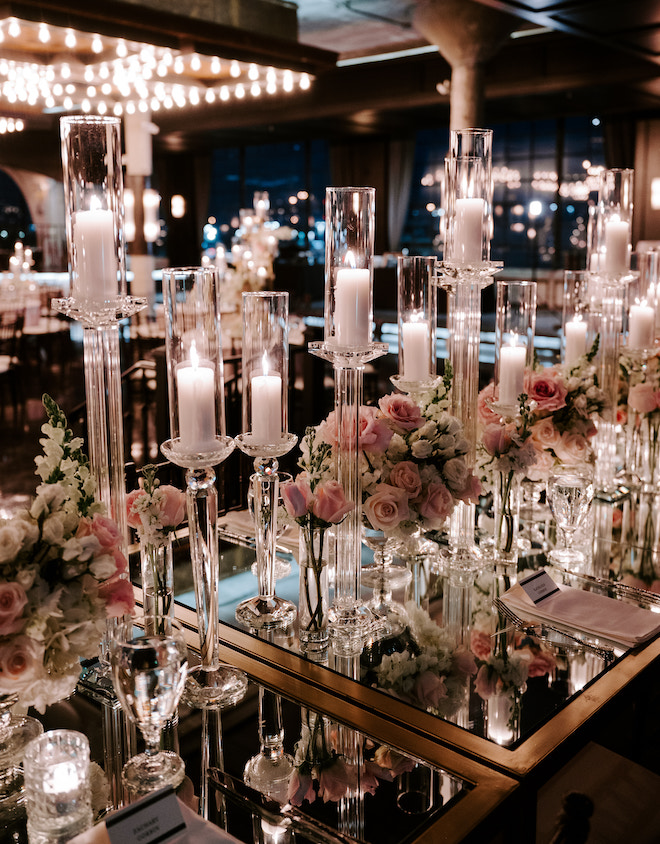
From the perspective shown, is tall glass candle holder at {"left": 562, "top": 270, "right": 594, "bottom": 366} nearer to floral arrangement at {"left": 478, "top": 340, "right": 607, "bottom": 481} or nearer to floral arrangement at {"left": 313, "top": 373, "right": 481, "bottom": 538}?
floral arrangement at {"left": 478, "top": 340, "right": 607, "bottom": 481}

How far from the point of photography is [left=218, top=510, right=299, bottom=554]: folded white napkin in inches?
75.6

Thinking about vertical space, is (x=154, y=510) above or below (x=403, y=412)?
below

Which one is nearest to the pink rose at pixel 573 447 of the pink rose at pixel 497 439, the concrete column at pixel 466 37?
the pink rose at pixel 497 439

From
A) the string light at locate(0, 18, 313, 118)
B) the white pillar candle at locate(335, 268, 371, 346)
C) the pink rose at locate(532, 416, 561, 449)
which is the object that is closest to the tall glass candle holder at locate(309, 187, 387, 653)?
the white pillar candle at locate(335, 268, 371, 346)

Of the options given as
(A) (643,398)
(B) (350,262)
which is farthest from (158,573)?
(A) (643,398)

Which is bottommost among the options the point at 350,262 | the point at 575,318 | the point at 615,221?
the point at 575,318

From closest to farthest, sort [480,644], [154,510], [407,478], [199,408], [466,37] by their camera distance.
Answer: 1. [199,408]
2. [154,510]
3. [480,644]
4. [407,478]
5. [466,37]

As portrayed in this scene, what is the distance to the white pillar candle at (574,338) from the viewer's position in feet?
7.59

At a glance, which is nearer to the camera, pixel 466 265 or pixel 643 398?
pixel 466 265

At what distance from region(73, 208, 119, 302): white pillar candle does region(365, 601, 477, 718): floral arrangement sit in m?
0.72

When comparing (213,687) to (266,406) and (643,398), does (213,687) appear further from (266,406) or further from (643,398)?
(643,398)

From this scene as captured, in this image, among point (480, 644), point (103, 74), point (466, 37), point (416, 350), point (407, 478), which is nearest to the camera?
point (480, 644)

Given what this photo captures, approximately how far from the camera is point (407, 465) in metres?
1.61

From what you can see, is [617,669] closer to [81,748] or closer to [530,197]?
[81,748]
